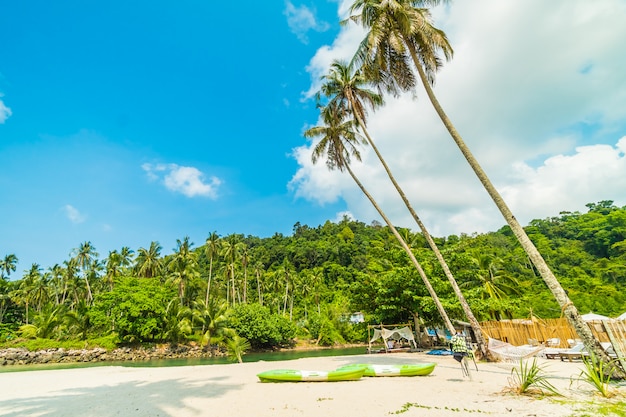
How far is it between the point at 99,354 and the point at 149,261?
16466 millimetres

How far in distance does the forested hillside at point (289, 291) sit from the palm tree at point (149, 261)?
6.2 inches

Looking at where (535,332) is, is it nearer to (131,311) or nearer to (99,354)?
(131,311)

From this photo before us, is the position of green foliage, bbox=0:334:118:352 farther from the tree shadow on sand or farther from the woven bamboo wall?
the woven bamboo wall

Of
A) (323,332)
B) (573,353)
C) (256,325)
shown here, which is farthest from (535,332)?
(323,332)

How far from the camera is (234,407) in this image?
709cm

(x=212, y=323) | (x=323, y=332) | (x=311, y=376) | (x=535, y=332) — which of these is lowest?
(x=323, y=332)

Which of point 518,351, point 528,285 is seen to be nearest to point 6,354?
point 518,351

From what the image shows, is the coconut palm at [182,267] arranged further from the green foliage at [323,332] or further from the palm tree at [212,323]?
the green foliage at [323,332]

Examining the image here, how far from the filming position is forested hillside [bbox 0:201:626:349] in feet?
69.2

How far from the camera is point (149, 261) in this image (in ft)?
154

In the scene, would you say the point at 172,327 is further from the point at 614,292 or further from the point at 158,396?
the point at 614,292

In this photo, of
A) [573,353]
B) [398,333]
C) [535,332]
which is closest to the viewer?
[573,353]

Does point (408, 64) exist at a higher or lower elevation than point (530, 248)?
higher

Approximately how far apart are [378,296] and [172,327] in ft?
92.1
